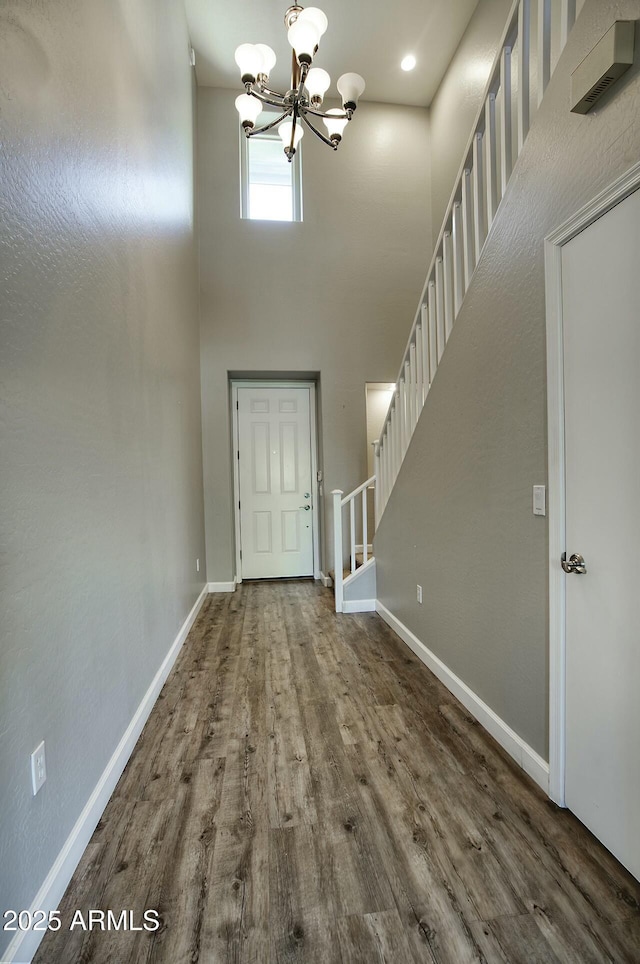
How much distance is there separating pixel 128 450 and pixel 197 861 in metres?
1.63

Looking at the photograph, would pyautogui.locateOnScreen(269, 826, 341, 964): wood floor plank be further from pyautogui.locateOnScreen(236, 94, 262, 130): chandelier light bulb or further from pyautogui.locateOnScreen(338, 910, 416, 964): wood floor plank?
pyautogui.locateOnScreen(236, 94, 262, 130): chandelier light bulb

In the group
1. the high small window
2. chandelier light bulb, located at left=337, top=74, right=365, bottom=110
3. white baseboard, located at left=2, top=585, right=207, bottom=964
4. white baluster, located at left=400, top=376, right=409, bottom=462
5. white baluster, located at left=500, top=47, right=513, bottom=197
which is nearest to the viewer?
white baseboard, located at left=2, top=585, right=207, bottom=964

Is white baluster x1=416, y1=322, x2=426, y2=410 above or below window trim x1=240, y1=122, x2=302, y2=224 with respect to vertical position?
below

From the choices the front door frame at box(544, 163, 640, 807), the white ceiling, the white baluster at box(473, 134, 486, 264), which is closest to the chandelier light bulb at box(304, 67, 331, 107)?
the white baluster at box(473, 134, 486, 264)

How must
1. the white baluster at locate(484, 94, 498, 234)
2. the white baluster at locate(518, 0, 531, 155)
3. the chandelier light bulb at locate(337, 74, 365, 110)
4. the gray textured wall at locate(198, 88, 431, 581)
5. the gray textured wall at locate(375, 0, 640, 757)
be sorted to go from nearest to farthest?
the gray textured wall at locate(375, 0, 640, 757)
the white baluster at locate(518, 0, 531, 155)
the white baluster at locate(484, 94, 498, 234)
the chandelier light bulb at locate(337, 74, 365, 110)
the gray textured wall at locate(198, 88, 431, 581)

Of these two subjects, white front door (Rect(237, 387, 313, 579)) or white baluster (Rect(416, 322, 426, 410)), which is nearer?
white baluster (Rect(416, 322, 426, 410))

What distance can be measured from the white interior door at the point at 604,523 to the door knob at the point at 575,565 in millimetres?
15

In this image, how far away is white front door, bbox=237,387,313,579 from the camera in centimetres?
484

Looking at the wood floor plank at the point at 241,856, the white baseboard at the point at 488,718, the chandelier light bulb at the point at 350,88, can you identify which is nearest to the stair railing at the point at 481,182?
the chandelier light bulb at the point at 350,88

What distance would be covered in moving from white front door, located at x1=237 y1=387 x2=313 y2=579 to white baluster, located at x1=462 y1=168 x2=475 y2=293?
113 inches

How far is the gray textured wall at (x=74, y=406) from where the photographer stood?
3.59 feet

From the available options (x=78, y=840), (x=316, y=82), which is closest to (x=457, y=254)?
(x=316, y=82)

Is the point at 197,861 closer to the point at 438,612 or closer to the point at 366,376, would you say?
the point at 438,612

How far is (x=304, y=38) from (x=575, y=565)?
2971mm
